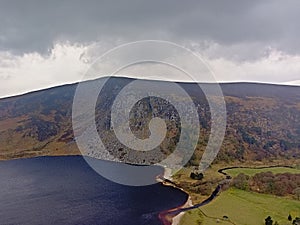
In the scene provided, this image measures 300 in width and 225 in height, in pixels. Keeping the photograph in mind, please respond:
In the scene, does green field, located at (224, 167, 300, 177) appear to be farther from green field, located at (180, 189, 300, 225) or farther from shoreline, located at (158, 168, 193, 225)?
green field, located at (180, 189, 300, 225)

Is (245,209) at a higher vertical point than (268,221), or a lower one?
lower

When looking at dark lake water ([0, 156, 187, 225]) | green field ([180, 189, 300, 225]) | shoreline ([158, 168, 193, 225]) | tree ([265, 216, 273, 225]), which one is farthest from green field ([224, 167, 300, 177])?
tree ([265, 216, 273, 225])

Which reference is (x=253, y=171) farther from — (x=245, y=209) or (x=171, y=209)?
(x=171, y=209)

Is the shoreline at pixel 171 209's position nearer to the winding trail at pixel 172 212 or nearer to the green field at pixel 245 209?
the winding trail at pixel 172 212

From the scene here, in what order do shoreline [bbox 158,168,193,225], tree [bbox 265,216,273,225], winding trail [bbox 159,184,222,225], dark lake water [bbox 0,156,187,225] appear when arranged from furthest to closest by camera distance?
dark lake water [bbox 0,156,187,225] < winding trail [bbox 159,184,222,225] < shoreline [bbox 158,168,193,225] < tree [bbox 265,216,273,225]

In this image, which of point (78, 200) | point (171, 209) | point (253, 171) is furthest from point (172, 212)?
point (253, 171)

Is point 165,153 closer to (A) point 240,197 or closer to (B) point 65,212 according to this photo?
(A) point 240,197

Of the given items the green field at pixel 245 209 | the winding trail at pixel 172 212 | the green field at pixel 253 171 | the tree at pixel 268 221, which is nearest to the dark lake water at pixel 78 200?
the winding trail at pixel 172 212
